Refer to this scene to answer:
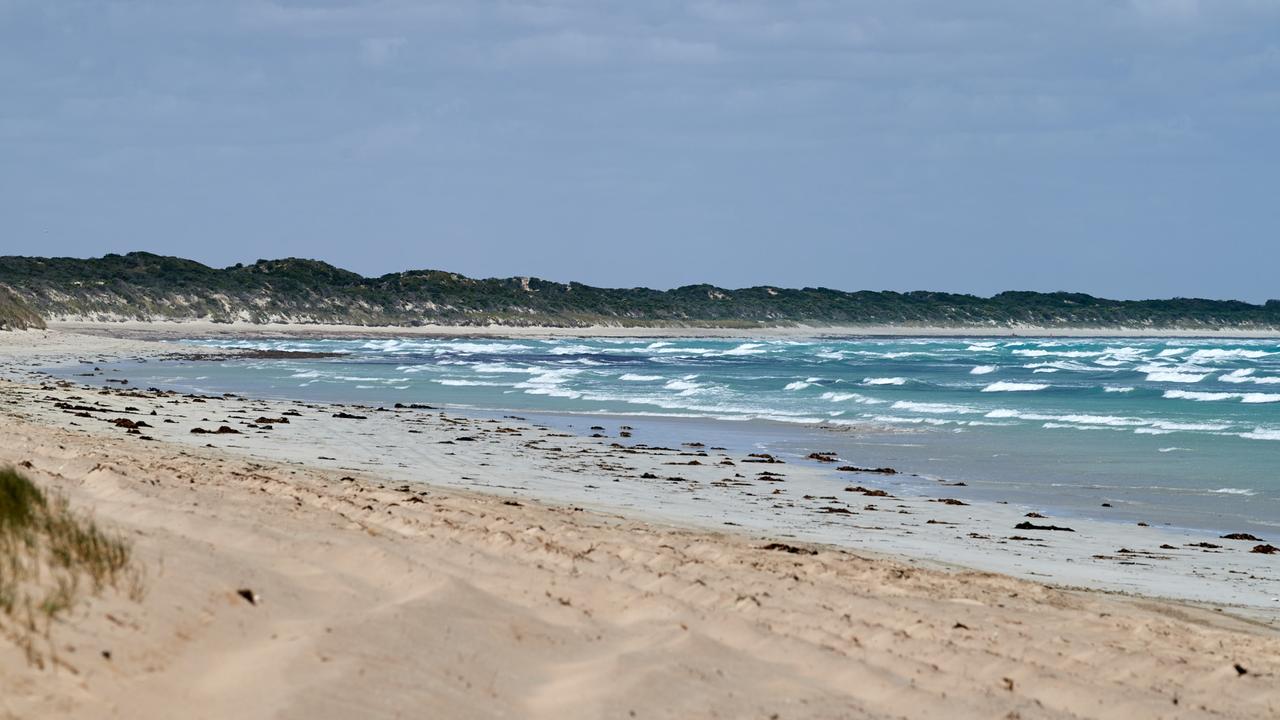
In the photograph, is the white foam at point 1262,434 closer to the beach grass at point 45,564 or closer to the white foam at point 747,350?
the beach grass at point 45,564

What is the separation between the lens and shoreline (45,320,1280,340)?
310ft

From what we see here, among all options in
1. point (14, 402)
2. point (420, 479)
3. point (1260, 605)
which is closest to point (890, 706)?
point (1260, 605)

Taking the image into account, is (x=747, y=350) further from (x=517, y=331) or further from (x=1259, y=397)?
(x=1259, y=397)

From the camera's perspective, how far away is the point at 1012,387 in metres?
42.2

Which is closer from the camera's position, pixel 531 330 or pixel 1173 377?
pixel 1173 377

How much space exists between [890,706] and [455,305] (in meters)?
132

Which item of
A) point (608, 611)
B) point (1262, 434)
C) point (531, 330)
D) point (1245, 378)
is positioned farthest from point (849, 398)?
point (531, 330)

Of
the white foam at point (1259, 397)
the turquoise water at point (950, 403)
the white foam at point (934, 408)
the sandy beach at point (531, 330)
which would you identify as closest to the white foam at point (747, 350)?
the turquoise water at point (950, 403)

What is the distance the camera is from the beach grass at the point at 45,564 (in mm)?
4770

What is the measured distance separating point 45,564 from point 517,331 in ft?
378

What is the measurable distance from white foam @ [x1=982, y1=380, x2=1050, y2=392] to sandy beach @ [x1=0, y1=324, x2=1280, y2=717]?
90.6 feet

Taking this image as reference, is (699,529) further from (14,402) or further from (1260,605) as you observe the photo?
(14,402)

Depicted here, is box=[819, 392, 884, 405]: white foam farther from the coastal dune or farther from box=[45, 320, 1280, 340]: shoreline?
box=[45, 320, 1280, 340]: shoreline

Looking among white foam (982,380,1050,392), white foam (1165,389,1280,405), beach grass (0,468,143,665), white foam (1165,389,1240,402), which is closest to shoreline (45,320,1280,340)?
white foam (982,380,1050,392)
